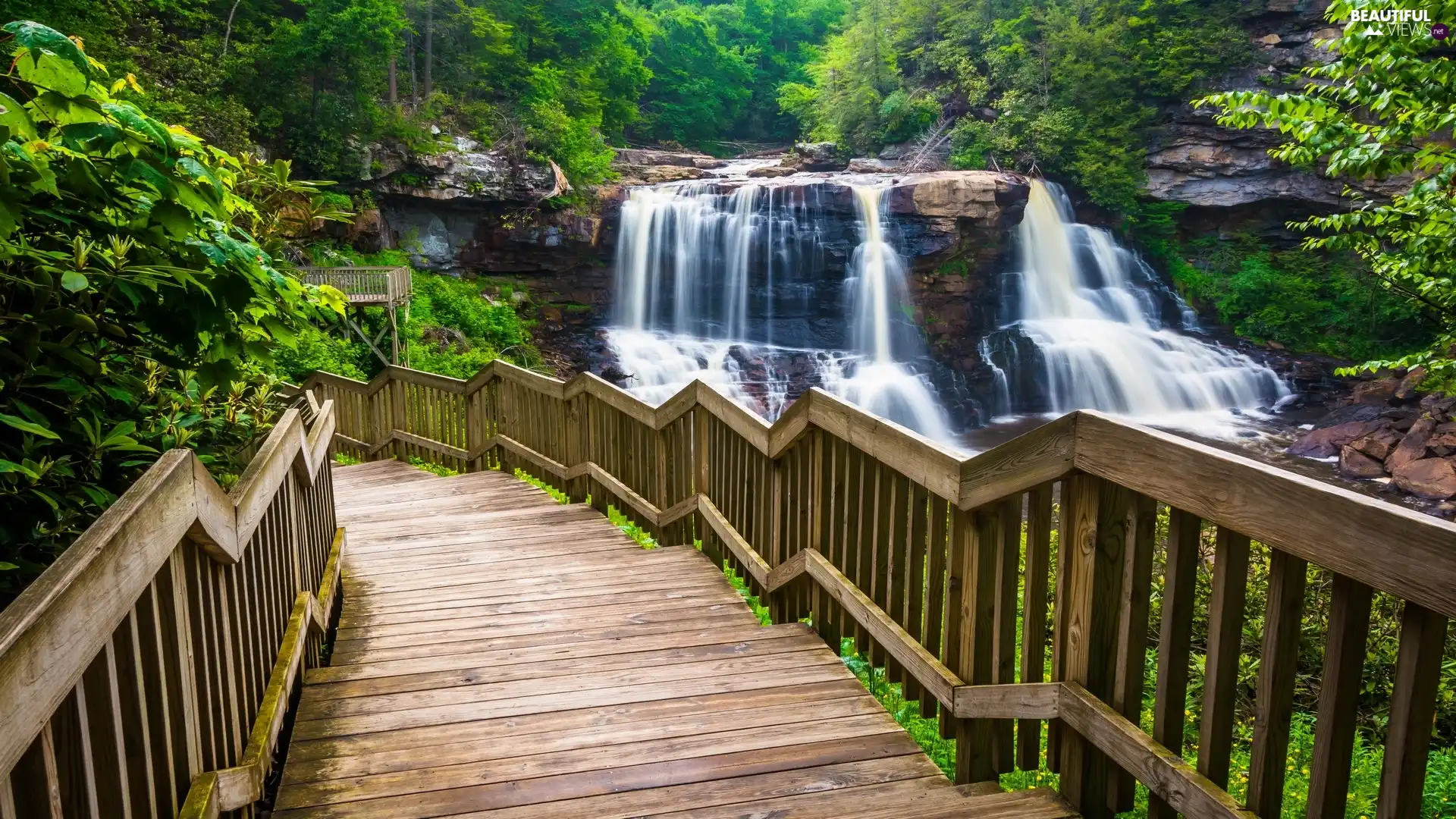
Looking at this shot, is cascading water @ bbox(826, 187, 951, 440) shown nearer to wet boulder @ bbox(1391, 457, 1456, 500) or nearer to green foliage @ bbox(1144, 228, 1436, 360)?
wet boulder @ bbox(1391, 457, 1456, 500)

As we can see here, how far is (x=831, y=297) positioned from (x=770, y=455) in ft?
66.5

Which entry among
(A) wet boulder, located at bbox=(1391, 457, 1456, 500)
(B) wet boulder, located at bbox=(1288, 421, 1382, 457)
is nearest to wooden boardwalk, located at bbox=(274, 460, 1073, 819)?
(A) wet boulder, located at bbox=(1391, 457, 1456, 500)

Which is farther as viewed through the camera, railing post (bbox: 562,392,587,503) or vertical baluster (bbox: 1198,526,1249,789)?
railing post (bbox: 562,392,587,503)

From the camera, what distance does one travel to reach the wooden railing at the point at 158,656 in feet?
4.29

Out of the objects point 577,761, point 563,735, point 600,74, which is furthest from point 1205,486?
point 600,74

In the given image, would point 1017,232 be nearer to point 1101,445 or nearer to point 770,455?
point 770,455

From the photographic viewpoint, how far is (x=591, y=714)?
308cm

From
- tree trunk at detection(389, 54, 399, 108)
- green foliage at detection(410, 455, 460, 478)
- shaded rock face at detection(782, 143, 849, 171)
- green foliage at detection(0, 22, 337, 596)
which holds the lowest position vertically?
green foliage at detection(410, 455, 460, 478)

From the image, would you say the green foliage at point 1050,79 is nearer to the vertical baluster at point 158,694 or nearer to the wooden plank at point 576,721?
the wooden plank at point 576,721

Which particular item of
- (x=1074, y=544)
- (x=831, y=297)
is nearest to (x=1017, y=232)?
(x=831, y=297)

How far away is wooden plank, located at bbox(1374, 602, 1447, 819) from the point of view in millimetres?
1456

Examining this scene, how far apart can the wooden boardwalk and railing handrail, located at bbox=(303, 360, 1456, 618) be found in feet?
2.82

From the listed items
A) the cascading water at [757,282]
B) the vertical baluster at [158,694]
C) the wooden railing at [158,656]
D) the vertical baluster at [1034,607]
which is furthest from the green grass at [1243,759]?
the cascading water at [757,282]

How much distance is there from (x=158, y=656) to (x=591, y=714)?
4.93ft
